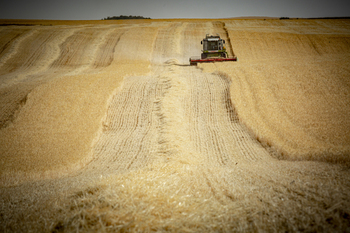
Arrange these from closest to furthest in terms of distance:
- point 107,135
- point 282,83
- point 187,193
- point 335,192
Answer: point 335,192 < point 187,193 < point 107,135 < point 282,83

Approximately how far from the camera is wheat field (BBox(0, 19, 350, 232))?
203 cm

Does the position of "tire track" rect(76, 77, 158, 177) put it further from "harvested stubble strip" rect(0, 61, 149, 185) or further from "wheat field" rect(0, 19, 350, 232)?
"harvested stubble strip" rect(0, 61, 149, 185)

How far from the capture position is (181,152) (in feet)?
16.0

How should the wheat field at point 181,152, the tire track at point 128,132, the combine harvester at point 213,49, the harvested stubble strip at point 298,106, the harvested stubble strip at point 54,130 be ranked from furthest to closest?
the combine harvester at point 213,49, the harvested stubble strip at point 298,106, the tire track at point 128,132, the harvested stubble strip at point 54,130, the wheat field at point 181,152

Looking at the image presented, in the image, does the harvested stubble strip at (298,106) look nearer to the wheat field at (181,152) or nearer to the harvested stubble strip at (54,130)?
the wheat field at (181,152)

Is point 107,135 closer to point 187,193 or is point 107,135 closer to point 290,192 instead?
point 187,193

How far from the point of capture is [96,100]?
24.4 ft

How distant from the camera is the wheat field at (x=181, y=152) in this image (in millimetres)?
2031

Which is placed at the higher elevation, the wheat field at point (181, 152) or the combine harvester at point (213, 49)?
the combine harvester at point (213, 49)

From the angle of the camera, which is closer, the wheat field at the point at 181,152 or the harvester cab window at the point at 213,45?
the wheat field at the point at 181,152

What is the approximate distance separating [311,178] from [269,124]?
3548 mm

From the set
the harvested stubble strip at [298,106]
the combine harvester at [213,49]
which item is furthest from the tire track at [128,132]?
the combine harvester at [213,49]

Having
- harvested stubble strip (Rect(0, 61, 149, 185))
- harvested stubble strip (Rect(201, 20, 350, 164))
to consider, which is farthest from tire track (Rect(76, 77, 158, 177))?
harvested stubble strip (Rect(201, 20, 350, 164))

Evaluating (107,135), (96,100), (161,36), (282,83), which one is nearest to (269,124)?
(282,83)
